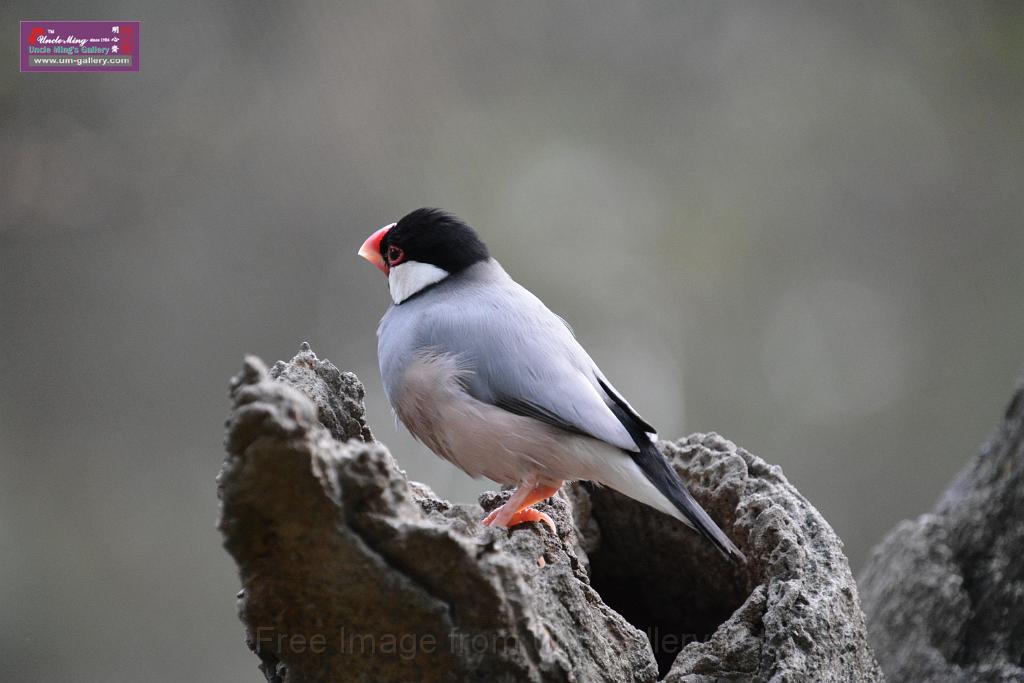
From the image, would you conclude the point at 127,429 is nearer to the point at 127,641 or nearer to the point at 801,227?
the point at 127,641

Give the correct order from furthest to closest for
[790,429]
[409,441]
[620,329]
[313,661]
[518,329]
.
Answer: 1. [790,429]
2. [620,329]
3. [409,441]
4. [518,329]
5. [313,661]

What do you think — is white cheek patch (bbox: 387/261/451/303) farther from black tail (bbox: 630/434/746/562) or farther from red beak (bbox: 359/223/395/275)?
black tail (bbox: 630/434/746/562)

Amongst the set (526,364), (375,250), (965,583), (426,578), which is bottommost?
(965,583)

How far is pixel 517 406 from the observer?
2.53 m

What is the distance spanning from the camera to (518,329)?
104 inches

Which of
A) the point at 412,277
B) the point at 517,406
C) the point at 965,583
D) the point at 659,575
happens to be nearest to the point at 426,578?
the point at 517,406

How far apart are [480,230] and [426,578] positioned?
4.37 metres

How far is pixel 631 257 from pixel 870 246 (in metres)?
1.65

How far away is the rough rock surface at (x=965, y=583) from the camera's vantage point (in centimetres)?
249

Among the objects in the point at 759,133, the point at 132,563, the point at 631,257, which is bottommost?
the point at 132,563

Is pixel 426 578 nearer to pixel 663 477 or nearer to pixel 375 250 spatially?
pixel 663 477

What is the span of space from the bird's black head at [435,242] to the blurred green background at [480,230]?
2137mm

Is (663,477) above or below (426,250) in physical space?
below

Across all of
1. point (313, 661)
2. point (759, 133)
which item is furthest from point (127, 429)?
point (759, 133)
